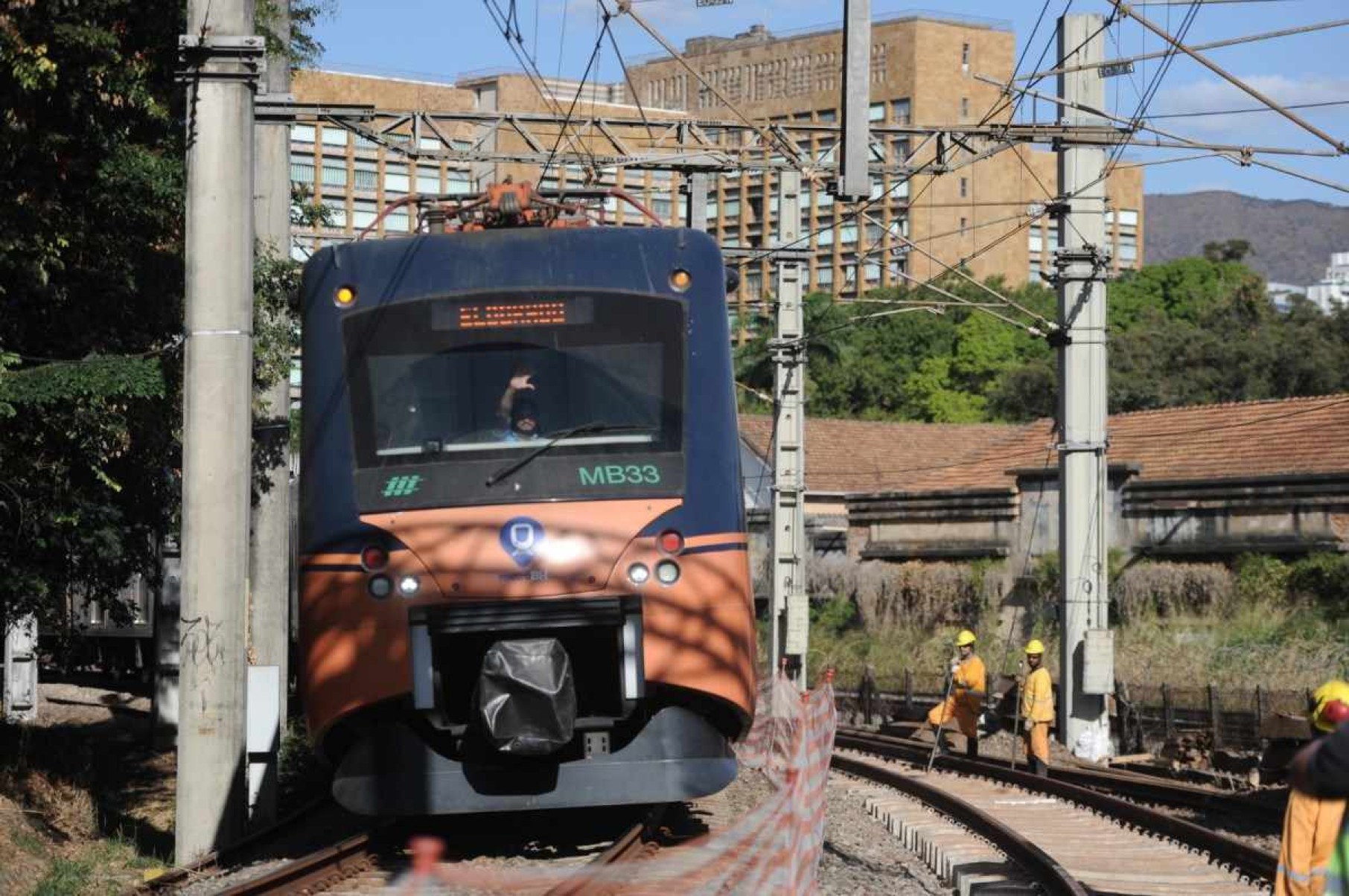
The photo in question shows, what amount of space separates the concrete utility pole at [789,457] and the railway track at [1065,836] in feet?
22.3

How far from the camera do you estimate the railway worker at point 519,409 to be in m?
11.7

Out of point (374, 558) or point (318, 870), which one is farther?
point (318, 870)

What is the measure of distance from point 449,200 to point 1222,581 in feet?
80.0

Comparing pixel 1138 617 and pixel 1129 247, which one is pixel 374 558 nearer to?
pixel 1138 617

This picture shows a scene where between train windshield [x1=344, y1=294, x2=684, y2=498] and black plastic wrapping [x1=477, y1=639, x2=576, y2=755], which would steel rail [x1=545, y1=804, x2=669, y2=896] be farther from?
train windshield [x1=344, y1=294, x2=684, y2=498]

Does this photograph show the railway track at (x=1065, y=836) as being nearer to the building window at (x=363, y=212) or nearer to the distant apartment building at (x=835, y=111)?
the building window at (x=363, y=212)

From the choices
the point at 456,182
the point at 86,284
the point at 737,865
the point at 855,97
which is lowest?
the point at 737,865

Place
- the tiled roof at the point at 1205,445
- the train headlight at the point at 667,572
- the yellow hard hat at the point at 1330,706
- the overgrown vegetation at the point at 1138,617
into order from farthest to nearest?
the tiled roof at the point at 1205,445 < the overgrown vegetation at the point at 1138,617 < the train headlight at the point at 667,572 < the yellow hard hat at the point at 1330,706

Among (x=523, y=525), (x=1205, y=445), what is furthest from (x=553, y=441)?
(x=1205, y=445)

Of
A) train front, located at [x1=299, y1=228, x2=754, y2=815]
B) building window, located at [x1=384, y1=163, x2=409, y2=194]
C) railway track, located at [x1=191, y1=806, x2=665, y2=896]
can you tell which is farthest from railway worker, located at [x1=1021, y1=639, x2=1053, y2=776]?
building window, located at [x1=384, y1=163, x2=409, y2=194]

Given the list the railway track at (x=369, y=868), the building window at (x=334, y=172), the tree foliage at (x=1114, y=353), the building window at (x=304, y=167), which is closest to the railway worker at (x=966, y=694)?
the railway track at (x=369, y=868)

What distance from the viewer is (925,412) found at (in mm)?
84625

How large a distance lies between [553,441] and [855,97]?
4589mm

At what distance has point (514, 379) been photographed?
11.8m
